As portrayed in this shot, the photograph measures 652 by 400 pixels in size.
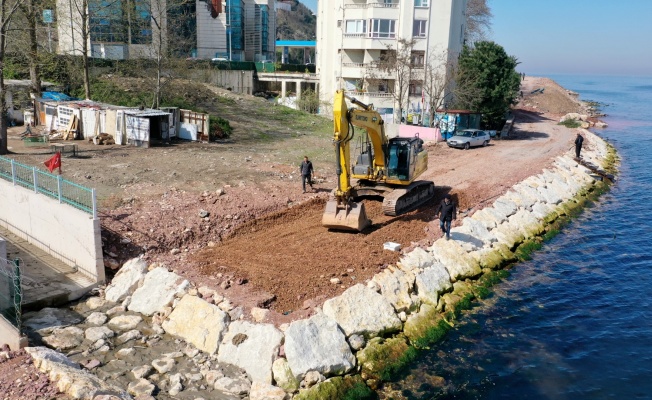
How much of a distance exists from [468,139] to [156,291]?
26.7 meters

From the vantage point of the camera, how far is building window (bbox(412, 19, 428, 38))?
44781 mm

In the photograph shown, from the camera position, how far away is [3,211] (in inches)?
693

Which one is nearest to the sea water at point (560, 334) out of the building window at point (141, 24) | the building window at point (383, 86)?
the building window at point (383, 86)

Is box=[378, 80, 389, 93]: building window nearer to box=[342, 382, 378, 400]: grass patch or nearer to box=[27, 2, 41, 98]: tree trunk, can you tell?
box=[27, 2, 41, 98]: tree trunk

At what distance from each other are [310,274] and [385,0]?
36.0m

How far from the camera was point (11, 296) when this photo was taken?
466 inches

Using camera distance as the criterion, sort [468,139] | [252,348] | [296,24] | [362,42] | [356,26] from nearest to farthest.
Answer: [252,348], [468,139], [362,42], [356,26], [296,24]

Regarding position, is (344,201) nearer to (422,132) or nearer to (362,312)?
(362,312)

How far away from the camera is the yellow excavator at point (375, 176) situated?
56.3 ft

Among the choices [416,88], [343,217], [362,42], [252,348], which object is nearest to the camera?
[252,348]

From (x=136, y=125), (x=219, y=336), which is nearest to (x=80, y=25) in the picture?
(x=136, y=125)

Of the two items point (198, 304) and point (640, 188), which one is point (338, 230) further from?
point (640, 188)

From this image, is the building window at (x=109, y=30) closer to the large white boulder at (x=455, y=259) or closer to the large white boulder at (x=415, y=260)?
the large white boulder at (x=455, y=259)

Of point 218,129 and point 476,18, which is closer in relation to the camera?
point 218,129
